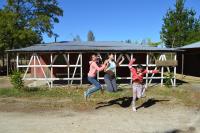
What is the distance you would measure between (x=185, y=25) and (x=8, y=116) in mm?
36251

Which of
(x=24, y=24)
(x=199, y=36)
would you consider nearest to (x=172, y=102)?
(x=24, y=24)

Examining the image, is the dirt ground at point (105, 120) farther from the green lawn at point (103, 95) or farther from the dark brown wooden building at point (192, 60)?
the dark brown wooden building at point (192, 60)

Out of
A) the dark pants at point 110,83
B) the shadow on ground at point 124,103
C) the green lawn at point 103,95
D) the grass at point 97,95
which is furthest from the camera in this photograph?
the green lawn at point 103,95

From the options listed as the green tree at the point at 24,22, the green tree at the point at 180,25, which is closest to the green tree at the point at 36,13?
the green tree at the point at 24,22

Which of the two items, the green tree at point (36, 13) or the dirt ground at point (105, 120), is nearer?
the dirt ground at point (105, 120)

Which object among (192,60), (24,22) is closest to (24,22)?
(24,22)

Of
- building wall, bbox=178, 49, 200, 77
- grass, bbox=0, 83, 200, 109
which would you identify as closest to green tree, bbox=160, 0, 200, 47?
building wall, bbox=178, 49, 200, 77

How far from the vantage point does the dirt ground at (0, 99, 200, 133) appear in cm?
928

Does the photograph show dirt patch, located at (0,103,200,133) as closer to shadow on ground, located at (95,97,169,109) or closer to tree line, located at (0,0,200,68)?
shadow on ground, located at (95,97,169,109)

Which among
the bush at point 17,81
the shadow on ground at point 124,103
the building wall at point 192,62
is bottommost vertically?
the shadow on ground at point 124,103

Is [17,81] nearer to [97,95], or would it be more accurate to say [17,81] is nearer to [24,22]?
[97,95]

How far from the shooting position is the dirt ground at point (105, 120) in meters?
9.28

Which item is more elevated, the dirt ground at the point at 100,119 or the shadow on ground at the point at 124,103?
the shadow on ground at the point at 124,103

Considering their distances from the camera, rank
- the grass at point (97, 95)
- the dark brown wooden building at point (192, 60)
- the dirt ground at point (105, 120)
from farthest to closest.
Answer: the dark brown wooden building at point (192, 60), the grass at point (97, 95), the dirt ground at point (105, 120)
